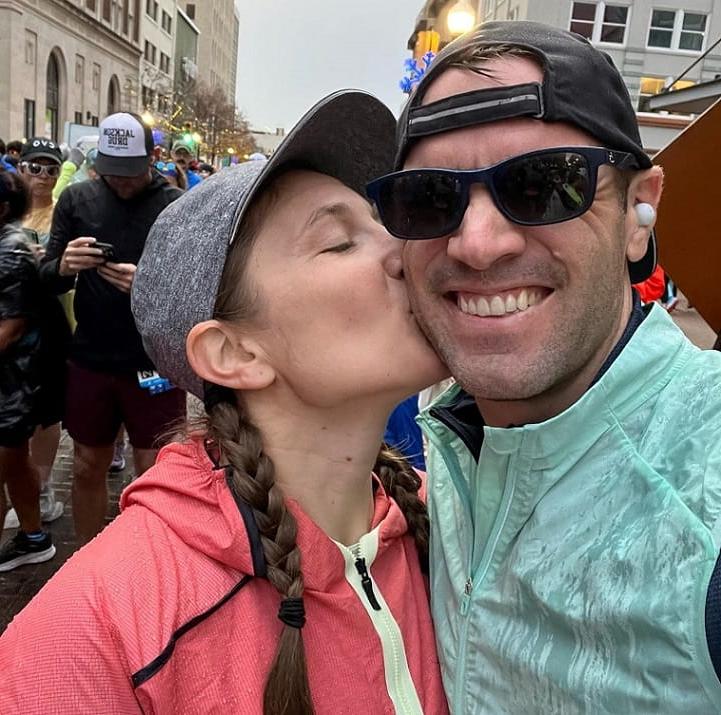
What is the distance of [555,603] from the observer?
1.24m

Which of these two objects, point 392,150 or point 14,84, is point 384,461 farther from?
point 14,84

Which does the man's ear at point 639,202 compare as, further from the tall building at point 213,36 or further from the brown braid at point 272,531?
the tall building at point 213,36

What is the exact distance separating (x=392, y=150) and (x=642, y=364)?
0.87 metres

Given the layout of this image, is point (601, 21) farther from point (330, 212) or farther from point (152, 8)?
point (152, 8)

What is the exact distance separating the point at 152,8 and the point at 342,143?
63.4 m

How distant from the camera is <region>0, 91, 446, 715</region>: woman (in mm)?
1262

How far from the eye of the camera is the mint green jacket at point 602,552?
106 cm

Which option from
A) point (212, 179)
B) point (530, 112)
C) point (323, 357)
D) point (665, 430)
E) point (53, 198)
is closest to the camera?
point (665, 430)

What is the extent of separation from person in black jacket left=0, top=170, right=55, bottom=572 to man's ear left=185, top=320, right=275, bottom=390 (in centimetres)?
258

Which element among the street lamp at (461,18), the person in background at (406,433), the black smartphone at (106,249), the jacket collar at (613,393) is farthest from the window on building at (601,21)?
the jacket collar at (613,393)

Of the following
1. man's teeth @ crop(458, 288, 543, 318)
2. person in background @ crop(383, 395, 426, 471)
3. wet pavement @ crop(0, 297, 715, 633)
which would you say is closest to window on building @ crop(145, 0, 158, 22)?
wet pavement @ crop(0, 297, 715, 633)

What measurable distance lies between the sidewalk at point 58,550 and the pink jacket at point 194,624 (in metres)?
2.63

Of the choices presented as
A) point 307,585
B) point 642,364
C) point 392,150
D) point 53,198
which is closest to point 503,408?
point 642,364

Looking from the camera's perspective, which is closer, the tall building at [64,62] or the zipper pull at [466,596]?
the zipper pull at [466,596]
